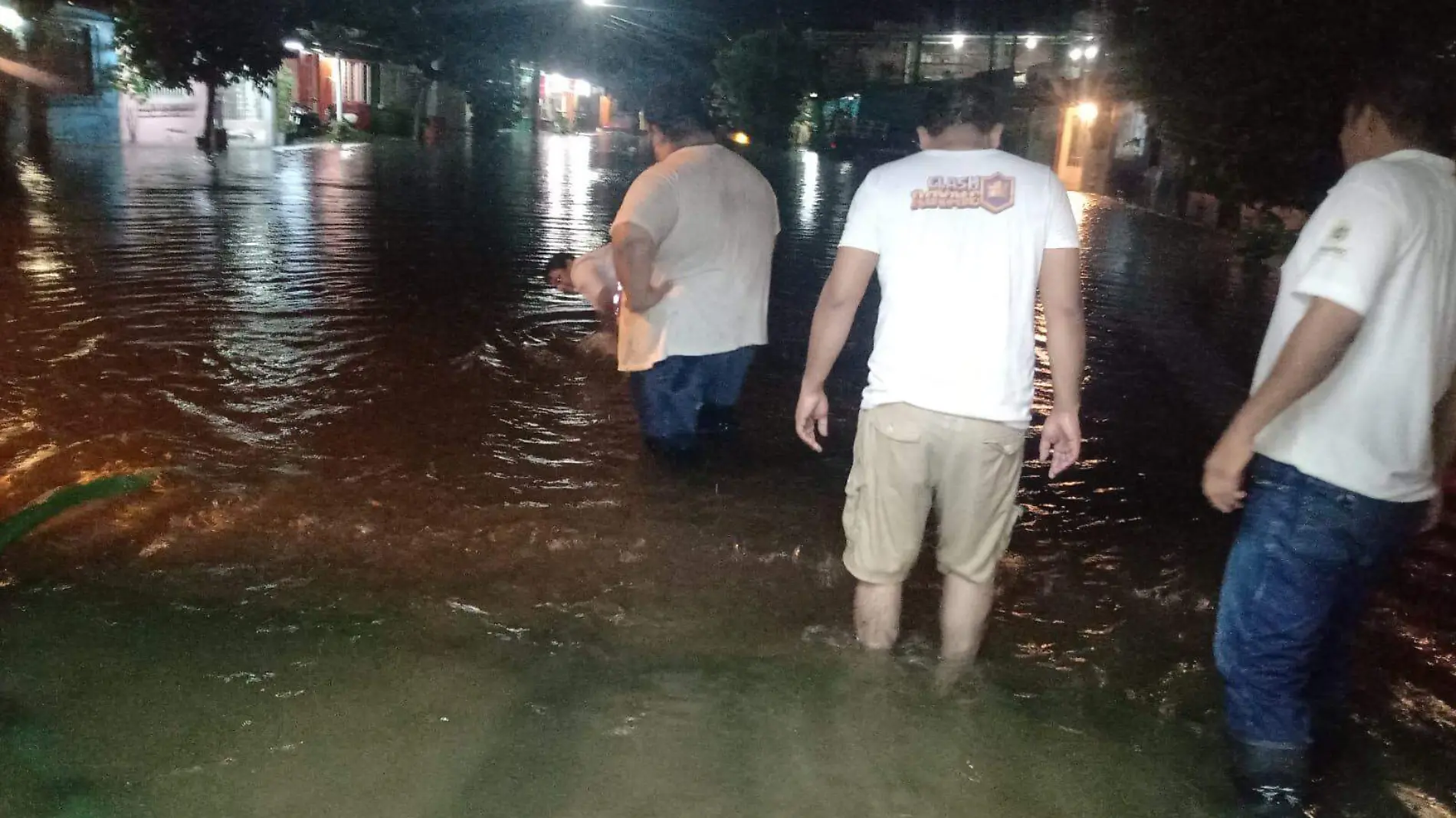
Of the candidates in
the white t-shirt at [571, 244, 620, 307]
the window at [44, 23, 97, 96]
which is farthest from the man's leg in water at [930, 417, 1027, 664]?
the window at [44, 23, 97, 96]

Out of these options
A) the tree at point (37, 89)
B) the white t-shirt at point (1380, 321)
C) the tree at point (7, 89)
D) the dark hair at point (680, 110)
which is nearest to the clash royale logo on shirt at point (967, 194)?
the white t-shirt at point (1380, 321)

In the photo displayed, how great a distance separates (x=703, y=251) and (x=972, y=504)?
6.72 ft

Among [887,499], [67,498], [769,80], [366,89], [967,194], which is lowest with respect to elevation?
[67,498]

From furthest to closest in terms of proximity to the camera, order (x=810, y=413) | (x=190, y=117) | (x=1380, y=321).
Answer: (x=190, y=117)
(x=810, y=413)
(x=1380, y=321)

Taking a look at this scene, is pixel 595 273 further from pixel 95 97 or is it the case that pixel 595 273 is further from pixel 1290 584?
pixel 95 97

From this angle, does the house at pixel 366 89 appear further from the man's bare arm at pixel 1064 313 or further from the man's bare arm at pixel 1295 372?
the man's bare arm at pixel 1295 372

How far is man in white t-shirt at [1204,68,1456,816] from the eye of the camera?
7.86 feet

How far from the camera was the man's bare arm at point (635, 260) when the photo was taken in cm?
455

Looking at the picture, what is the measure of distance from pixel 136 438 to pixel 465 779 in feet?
11.4

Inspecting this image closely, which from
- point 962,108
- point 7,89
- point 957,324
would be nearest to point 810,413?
point 957,324

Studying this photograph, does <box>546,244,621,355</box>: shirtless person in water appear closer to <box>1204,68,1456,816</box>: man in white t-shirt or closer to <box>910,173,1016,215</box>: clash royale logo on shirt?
<box>910,173,1016,215</box>: clash royale logo on shirt

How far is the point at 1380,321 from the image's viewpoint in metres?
2.50

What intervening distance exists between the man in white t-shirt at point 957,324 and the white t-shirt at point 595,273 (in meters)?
2.65

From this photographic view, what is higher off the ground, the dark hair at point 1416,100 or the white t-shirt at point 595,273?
the dark hair at point 1416,100
